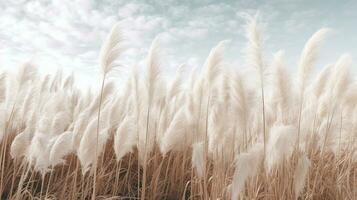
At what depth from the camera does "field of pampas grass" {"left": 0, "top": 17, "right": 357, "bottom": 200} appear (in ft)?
8.55

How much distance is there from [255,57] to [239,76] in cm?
30

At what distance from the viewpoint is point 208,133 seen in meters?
3.11

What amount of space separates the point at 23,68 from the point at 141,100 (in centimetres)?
146

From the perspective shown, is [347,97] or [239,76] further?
[347,97]

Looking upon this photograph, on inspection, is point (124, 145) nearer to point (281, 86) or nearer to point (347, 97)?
point (281, 86)

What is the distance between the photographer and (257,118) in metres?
3.81

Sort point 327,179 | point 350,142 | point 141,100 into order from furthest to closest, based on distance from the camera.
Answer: point 350,142
point 327,179
point 141,100

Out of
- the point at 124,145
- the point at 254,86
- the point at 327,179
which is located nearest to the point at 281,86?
the point at 254,86

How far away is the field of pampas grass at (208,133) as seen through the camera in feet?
8.55

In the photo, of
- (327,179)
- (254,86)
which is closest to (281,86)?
(254,86)

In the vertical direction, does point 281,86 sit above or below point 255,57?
below

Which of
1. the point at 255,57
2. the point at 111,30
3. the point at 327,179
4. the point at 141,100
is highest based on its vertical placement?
the point at 111,30

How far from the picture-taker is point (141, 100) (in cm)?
330

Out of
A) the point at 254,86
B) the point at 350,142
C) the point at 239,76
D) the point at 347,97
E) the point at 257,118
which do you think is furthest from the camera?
the point at 350,142
